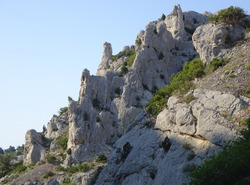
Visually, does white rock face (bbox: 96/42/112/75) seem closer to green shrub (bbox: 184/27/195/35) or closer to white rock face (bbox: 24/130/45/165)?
green shrub (bbox: 184/27/195/35)

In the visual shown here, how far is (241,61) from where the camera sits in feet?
101

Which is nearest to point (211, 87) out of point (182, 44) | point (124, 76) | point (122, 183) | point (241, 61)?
point (241, 61)

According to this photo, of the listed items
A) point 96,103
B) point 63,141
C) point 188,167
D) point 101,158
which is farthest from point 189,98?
point 63,141

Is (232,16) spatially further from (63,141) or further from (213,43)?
(63,141)

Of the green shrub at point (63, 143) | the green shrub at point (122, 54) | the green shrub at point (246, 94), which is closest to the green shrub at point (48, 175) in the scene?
the green shrub at point (63, 143)

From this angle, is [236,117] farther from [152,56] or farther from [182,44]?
[182,44]

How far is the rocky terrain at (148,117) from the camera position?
2619 cm

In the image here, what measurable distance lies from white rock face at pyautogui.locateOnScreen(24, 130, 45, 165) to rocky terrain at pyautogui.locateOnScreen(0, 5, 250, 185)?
20 cm

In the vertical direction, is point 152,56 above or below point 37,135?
above

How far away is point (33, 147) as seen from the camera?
2581 inches

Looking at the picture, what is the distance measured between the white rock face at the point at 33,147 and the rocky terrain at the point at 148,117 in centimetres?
20

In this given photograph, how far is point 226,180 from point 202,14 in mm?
70930

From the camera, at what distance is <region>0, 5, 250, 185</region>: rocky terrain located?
26188 mm

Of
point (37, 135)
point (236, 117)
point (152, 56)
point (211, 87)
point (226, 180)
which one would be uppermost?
point (152, 56)
